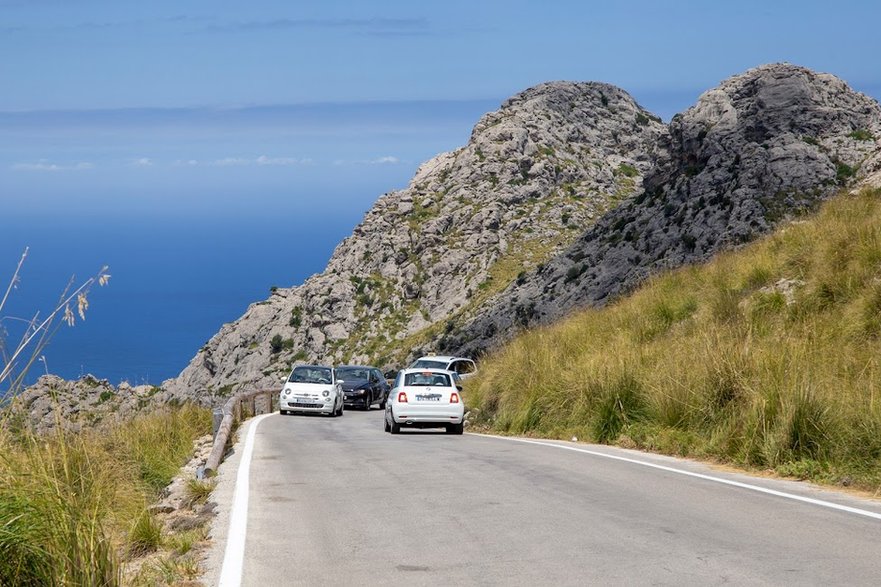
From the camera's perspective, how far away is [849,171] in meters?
46.2

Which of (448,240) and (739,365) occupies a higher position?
(448,240)

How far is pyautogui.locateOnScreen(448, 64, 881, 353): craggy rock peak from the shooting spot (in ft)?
157

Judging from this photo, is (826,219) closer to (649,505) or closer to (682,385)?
(682,385)

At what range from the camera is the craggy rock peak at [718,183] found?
47844mm

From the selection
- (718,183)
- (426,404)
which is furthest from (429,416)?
(718,183)

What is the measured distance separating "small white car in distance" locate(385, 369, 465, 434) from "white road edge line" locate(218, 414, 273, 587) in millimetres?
8250

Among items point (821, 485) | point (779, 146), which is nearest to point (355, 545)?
point (821, 485)

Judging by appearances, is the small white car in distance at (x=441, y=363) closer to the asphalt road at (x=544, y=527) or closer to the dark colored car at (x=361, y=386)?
the dark colored car at (x=361, y=386)

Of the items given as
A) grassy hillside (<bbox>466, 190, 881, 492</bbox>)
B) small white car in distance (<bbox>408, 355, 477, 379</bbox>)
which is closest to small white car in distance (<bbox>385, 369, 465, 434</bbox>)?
grassy hillside (<bbox>466, 190, 881, 492</bbox>)

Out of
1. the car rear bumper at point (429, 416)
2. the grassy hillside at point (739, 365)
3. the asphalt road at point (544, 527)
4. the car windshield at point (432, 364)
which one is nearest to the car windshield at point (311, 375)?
the car windshield at point (432, 364)

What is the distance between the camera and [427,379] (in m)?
23.3

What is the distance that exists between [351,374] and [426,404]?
61.7 ft

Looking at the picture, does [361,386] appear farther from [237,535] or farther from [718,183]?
[237,535]

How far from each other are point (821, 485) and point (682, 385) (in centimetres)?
467
